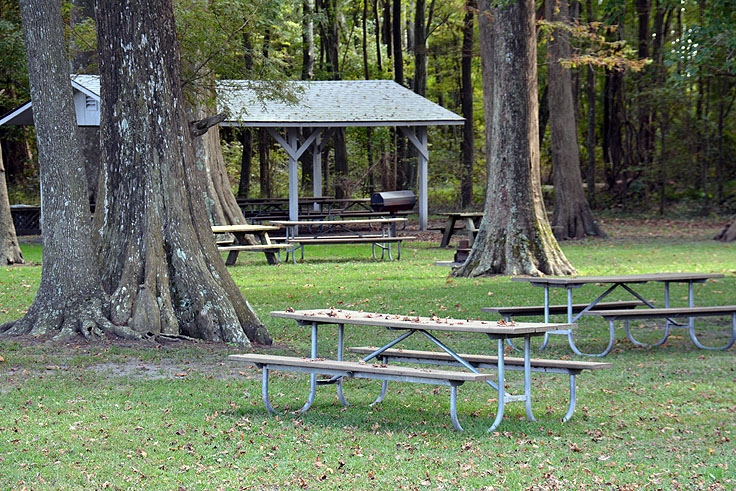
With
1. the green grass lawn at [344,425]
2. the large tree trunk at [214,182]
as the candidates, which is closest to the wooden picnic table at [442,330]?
the green grass lawn at [344,425]

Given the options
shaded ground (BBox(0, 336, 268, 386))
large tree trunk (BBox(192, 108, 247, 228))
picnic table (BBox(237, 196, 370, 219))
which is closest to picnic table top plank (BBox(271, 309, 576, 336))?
shaded ground (BBox(0, 336, 268, 386))

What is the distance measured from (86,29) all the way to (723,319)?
35.7 feet

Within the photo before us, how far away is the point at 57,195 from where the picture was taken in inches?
336

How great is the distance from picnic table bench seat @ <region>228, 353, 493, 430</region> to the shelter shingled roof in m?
17.0

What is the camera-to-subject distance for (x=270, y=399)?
20.9 ft

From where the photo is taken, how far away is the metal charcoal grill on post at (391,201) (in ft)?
77.6

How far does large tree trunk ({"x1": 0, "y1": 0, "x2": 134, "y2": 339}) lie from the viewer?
27.4ft

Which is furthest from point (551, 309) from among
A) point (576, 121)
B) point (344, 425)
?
point (576, 121)

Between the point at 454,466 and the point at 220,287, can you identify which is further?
the point at 220,287

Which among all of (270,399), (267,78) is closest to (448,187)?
(267,78)

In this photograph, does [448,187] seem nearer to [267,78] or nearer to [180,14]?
[267,78]

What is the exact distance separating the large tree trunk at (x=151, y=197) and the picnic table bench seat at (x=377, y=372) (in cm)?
264

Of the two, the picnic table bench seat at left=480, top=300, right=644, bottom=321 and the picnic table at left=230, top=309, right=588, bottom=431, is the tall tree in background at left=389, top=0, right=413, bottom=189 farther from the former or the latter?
the picnic table at left=230, top=309, right=588, bottom=431

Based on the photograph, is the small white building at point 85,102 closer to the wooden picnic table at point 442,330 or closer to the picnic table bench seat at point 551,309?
the picnic table bench seat at point 551,309
